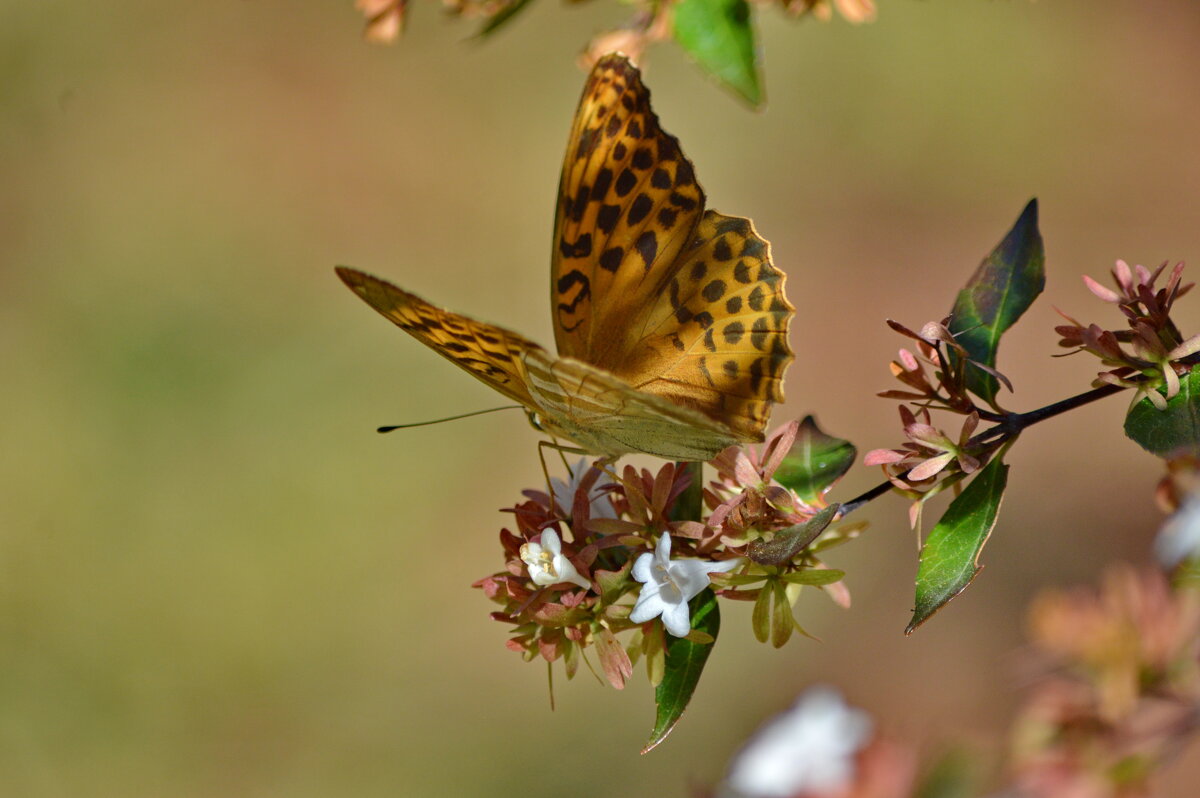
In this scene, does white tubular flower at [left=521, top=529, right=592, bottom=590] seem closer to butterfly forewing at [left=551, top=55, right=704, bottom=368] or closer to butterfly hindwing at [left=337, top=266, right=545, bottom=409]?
butterfly hindwing at [left=337, top=266, right=545, bottom=409]

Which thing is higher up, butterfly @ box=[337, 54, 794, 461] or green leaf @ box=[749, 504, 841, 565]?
butterfly @ box=[337, 54, 794, 461]

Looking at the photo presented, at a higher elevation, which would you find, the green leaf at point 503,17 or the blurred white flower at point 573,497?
the green leaf at point 503,17

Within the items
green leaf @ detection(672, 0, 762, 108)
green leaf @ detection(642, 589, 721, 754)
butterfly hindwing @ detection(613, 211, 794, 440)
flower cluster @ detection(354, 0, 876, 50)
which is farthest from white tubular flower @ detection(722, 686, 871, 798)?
flower cluster @ detection(354, 0, 876, 50)

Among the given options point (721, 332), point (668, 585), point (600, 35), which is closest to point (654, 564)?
point (668, 585)

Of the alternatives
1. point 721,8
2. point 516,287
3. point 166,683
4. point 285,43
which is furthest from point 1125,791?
point 285,43

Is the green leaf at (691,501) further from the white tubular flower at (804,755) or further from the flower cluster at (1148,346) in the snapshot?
the flower cluster at (1148,346)

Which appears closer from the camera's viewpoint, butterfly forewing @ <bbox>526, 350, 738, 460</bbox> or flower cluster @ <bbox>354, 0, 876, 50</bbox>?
butterfly forewing @ <bbox>526, 350, 738, 460</bbox>

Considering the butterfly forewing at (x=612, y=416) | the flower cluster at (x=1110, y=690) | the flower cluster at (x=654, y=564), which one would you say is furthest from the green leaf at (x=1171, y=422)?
the butterfly forewing at (x=612, y=416)
